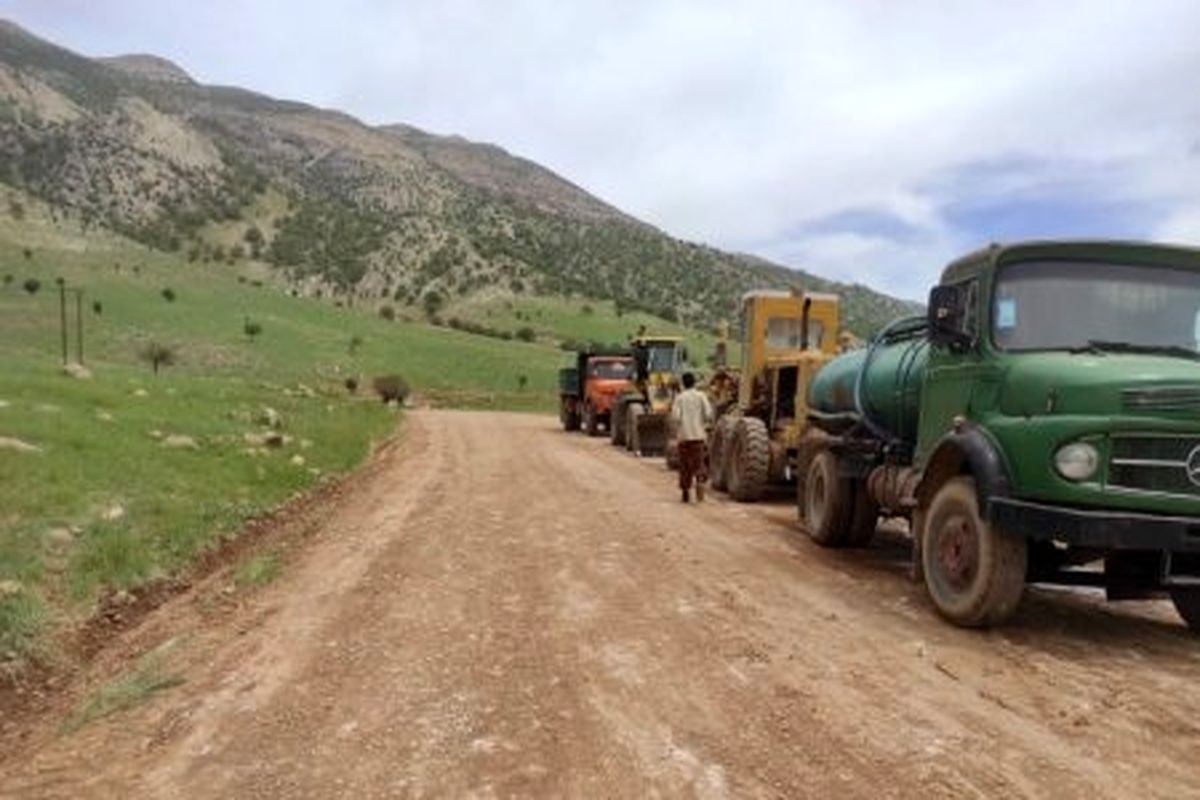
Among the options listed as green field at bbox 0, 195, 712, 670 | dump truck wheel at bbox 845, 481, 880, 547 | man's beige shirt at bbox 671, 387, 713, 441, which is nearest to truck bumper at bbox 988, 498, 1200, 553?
dump truck wheel at bbox 845, 481, 880, 547

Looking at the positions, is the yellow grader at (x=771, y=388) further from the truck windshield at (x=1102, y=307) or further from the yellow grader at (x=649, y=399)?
the truck windshield at (x=1102, y=307)

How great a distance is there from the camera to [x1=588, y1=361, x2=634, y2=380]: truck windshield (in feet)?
121

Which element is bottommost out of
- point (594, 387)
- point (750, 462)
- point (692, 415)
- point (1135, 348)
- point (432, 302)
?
point (750, 462)

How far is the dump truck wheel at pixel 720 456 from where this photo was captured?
19.6 metres

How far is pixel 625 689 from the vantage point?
7.45 meters

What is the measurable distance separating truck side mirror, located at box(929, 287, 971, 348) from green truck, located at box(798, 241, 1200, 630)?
2 cm

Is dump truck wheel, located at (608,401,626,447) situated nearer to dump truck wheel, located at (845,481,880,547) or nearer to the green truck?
dump truck wheel, located at (845,481,880,547)

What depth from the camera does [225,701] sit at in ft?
23.9

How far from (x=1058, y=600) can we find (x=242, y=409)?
18994 millimetres

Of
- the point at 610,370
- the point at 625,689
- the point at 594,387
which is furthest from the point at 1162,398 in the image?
the point at 610,370

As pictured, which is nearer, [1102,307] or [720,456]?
[1102,307]

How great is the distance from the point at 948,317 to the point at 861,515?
382 cm

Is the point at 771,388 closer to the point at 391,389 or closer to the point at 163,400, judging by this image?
the point at 163,400

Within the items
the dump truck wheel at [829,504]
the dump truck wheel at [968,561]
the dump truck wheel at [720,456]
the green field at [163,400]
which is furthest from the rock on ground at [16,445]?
the dump truck wheel at [968,561]
